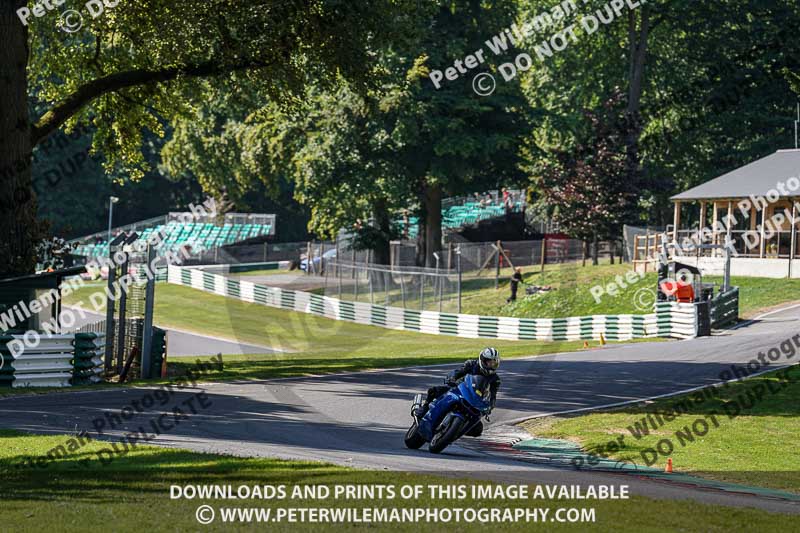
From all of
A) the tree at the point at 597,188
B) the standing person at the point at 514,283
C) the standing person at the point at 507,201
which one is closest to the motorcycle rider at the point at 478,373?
the standing person at the point at 514,283

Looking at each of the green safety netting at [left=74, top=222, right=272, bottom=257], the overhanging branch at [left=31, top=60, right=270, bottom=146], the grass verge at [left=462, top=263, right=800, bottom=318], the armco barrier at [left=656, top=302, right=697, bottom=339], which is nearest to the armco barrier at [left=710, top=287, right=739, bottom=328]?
the armco barrier at [left=656, top=302, right=697, bottom=339]

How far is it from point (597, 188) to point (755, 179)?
9.26 meters

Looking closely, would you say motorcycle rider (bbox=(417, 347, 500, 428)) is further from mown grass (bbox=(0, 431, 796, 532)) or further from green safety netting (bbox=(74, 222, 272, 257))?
green safety netting (bbox=(74, 222, 272, 257))

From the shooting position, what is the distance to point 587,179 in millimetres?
55000

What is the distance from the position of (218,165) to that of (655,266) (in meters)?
25.1

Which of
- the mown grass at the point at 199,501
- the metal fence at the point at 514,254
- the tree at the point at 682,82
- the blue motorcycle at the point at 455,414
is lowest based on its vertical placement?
the mown grass at the point at 199,501

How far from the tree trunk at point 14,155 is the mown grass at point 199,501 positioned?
12060mm

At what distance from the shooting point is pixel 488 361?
1422 cm

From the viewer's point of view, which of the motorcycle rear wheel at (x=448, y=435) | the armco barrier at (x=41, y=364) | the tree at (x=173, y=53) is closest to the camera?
the motorcycle rear wheel at (x=448, y=435)

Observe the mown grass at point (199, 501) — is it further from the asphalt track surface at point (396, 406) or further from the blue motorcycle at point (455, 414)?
the blue motorcycle at point (455, 414)

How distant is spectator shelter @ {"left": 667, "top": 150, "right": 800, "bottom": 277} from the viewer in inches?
1753

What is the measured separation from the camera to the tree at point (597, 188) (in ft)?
178

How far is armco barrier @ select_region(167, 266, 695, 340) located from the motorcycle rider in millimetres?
20639

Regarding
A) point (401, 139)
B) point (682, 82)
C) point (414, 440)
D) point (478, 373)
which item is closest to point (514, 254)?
point (401, 139)
